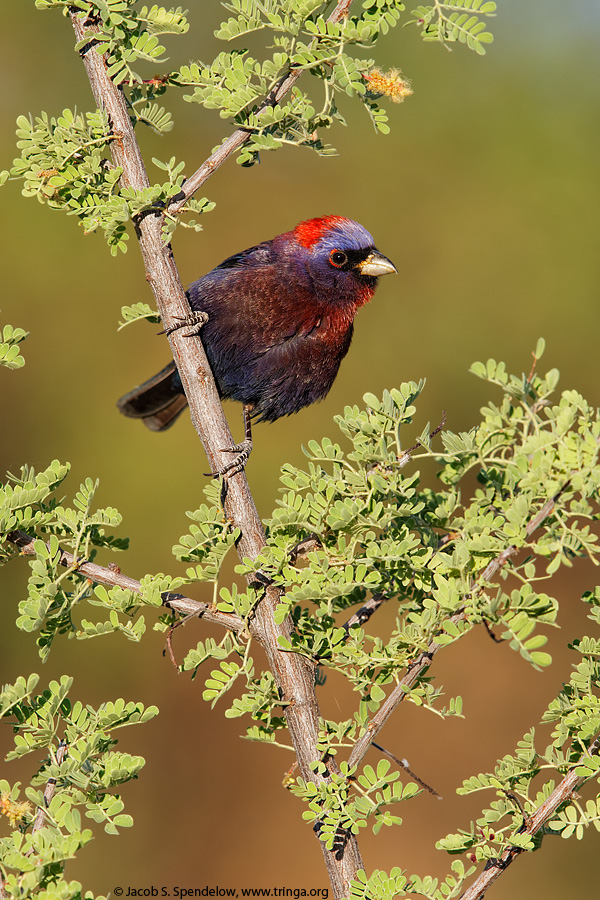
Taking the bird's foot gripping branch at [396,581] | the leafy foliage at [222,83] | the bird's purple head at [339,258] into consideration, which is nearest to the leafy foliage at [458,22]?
the leafy foliage at [222,83]

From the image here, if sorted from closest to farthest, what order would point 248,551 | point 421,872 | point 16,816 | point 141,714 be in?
point 16,816 → point 141,714 → point 248,551 → point 421,872

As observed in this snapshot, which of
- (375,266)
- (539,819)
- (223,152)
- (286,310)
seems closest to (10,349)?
(223,152)

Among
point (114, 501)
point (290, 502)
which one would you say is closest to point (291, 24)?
point (290, 502)

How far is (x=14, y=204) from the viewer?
22.5ft

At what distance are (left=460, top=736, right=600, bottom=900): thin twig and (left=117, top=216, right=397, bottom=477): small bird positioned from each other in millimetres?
2317

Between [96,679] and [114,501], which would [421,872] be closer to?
[96,679]

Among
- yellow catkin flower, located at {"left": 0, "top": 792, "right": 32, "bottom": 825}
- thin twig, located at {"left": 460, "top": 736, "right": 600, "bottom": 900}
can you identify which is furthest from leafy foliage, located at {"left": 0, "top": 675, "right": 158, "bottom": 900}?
thin twig, located at {"left": 460, "top": 736, "right": 600, "bottom": 900}

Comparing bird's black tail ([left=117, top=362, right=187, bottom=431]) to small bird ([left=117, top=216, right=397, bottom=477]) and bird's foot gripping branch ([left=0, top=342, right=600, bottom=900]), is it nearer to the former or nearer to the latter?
small bird ([left=117, top=216, right=397, bottom=477])

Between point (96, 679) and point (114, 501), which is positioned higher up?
point (114, 501)

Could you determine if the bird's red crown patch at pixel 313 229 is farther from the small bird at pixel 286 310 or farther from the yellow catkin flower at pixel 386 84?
the yellow catkin flower at pixel 386 84

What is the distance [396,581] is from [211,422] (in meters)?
0.80

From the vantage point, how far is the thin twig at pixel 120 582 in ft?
7.04

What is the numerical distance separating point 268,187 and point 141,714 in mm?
6326

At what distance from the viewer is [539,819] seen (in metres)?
1.95
